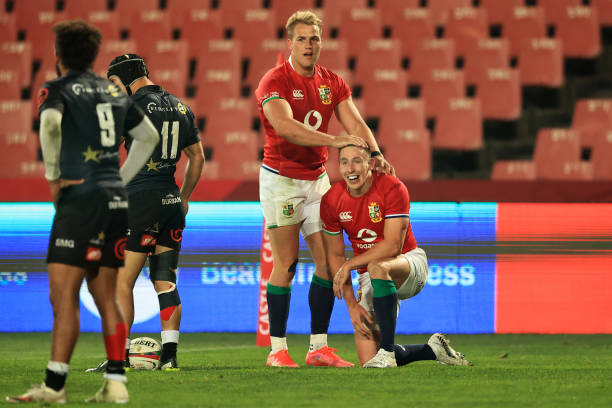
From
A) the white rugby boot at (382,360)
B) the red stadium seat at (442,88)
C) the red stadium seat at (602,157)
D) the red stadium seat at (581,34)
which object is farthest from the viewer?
the red stadium seat at (581,34)

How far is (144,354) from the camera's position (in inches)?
199

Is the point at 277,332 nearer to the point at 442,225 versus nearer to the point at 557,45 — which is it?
the point at 442,225

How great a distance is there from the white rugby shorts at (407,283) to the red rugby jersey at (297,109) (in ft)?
2.28

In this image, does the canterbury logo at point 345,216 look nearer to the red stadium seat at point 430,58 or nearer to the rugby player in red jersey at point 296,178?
the rugby player in red jersey at point 296,178

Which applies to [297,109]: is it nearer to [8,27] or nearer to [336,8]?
[336,8]

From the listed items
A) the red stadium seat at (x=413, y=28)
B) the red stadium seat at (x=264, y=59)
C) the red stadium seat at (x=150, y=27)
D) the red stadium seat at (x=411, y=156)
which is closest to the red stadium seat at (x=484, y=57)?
the red stadium seat at (x=413, y=28)

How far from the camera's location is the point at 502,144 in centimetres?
973

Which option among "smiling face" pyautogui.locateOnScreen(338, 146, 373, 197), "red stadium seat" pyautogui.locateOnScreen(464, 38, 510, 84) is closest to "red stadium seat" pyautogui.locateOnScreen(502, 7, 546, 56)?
"red stadium seat" pyautogui.locateOnScreen(464, 38, 510, 84)

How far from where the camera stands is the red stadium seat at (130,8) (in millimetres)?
11750

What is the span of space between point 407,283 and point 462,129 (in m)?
4.54

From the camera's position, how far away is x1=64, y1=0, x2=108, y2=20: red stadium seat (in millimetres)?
11711

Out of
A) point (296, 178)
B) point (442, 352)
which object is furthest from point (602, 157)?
point (296, 178)

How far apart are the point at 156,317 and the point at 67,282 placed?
3.46 metres

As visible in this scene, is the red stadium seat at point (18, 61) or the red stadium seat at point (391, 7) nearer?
the red stadium seat at point (18, 61)
